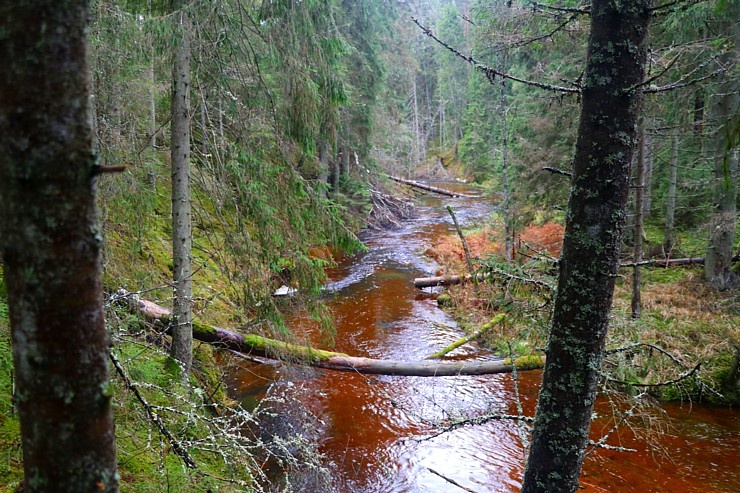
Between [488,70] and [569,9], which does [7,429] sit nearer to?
[488,70]

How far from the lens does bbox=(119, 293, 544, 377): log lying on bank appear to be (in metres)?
6.27

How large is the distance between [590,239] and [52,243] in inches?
91.3

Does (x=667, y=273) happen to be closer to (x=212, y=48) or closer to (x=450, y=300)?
(x=450, y=300)

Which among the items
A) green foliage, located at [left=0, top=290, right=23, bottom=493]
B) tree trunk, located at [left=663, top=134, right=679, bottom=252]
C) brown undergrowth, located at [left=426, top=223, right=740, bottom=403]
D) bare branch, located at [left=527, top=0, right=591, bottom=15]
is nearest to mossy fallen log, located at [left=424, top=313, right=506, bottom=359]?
brown undergrowth, located at [left=426, top=223, right=740, bottom=403]

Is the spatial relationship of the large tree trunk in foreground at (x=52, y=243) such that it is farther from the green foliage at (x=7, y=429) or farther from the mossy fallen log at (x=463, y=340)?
the mossy fallen log at (x=463, y=340)

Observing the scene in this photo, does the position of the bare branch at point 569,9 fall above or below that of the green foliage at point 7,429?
above

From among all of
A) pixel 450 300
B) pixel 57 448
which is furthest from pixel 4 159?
pixel 450 300

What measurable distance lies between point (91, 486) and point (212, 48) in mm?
4851

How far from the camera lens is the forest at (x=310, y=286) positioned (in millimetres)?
1102

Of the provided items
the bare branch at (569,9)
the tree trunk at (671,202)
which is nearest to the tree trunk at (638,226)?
the tree trunk at (671,202)

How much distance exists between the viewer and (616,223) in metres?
2.30

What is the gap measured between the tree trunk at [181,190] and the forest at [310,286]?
30mm

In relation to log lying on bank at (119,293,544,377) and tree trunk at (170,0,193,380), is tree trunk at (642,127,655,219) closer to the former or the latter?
log lying on bank at (119,293,544,377)

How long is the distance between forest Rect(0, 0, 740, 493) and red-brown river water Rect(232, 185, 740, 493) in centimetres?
5
